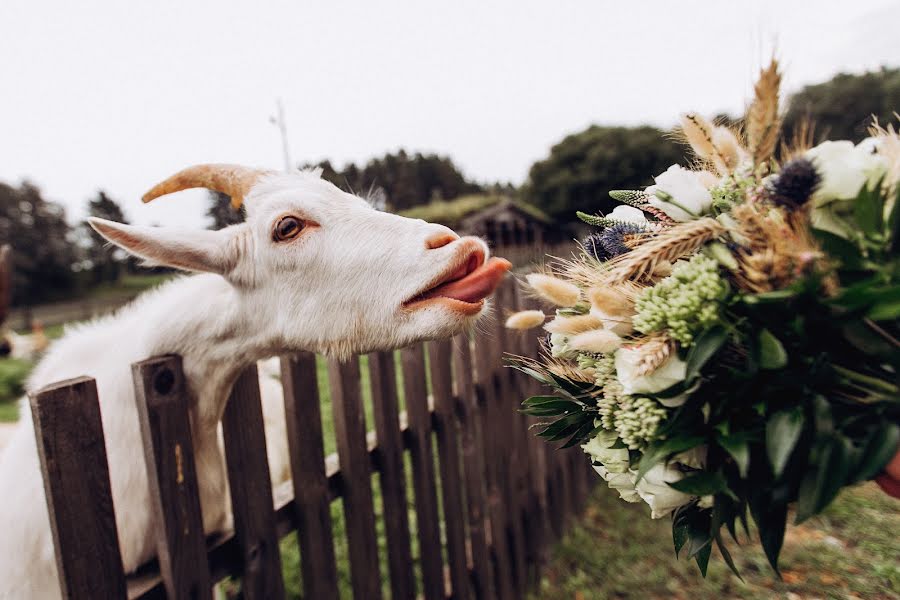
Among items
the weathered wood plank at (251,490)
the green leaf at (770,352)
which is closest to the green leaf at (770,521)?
the green leaf at (770,352)

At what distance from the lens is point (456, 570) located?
2.42m

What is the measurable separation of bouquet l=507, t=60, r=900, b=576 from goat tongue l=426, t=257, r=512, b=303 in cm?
30

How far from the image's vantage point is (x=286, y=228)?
132 cm

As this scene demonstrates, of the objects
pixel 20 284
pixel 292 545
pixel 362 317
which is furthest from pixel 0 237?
pixel 362 317

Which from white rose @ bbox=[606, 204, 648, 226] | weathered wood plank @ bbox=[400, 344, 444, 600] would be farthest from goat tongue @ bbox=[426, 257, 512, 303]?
weathered wood plank @ bbox=[400, 344, 444, 600]

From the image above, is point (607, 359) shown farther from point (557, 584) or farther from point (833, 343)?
point (557, 584)

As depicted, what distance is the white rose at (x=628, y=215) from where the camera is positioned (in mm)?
1075

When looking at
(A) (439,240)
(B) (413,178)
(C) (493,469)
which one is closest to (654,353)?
(A) (439,240)

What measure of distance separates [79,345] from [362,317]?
113 centimetres

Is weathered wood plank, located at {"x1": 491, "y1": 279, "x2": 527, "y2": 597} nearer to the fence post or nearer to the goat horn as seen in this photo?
the goat horn

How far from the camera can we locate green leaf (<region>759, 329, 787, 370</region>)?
690mm

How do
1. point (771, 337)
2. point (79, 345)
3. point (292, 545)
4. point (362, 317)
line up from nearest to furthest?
point (771, 337) → point (362, 317) → point (79, 345) → point (292, 545)

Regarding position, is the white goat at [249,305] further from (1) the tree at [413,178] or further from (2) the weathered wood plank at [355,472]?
(1) the tree at [413,178]

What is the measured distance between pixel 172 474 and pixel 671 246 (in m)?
1.25
